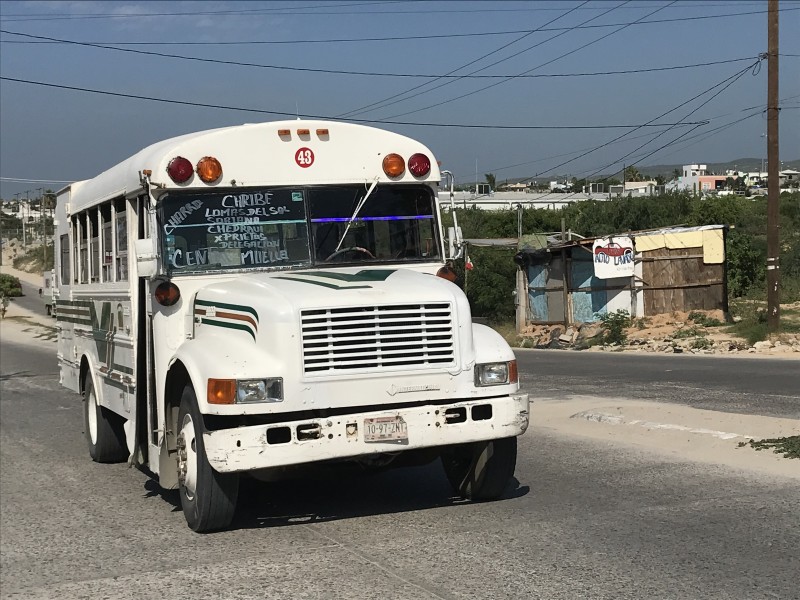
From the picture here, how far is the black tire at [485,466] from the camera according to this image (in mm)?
7605

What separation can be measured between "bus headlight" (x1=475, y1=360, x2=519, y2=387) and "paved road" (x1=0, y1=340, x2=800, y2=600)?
38.3 inches

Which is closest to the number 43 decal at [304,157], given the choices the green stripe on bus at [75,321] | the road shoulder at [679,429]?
the green stripe on bus at [75,321]

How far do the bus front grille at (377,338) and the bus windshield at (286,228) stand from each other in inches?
53.4

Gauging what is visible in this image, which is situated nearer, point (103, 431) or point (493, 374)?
point (493, 374)

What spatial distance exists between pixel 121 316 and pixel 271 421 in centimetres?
283

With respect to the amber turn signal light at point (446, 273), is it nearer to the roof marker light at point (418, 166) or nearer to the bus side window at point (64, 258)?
the roof marker light at point (418, 166)

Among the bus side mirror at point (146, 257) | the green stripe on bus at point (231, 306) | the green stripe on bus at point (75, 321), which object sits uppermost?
the bus side mirror at point (146, 257)

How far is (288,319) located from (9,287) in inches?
3053

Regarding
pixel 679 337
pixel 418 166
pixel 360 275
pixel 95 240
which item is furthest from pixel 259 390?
pixel 679 337

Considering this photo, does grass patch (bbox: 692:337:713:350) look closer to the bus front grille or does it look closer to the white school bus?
the white school bus

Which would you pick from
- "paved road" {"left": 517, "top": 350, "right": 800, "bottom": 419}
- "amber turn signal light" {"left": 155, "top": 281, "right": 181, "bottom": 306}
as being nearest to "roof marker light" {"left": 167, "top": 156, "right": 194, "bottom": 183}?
"amber turn signal light" {"left": 155, "top": 281, "right": 181, "bottom": 306}

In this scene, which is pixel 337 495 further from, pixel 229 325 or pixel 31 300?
pixel 31 300

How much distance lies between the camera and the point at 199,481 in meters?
6.97

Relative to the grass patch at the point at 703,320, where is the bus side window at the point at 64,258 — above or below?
above
